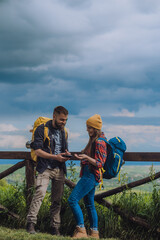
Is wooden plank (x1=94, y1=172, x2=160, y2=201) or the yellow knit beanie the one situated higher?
the yellow knit beanie

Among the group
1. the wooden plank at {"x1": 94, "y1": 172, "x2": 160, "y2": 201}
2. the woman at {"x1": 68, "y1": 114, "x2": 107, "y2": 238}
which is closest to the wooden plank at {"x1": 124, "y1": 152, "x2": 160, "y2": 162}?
the wooden plank at {"x1": 94, "y1": 172, "x2": 160, "y2": 201}

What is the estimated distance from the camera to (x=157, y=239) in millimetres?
6133

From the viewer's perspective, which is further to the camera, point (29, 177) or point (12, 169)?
point (12, 169)

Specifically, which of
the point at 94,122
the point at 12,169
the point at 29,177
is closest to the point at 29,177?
the point at 29,177

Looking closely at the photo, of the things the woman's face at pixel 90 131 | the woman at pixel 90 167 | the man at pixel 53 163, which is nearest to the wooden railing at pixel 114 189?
the man at pixel 53 163

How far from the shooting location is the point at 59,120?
5.73 metres

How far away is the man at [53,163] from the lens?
5.65m

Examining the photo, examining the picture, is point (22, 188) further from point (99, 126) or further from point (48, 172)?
point (99, 126)

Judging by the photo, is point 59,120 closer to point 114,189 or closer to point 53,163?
point 53,163

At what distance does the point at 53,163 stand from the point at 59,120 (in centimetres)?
79

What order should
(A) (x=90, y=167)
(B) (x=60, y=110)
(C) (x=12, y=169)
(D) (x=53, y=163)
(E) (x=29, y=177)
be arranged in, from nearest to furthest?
1. (A) (x=90, y=167)
2. (B) (x=60, y=110)
3. (D) (x=53, y=163)
4. (E) (x=29, y=177)
5. (C) (x=12, y=169)

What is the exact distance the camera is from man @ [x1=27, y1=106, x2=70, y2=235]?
222 inches

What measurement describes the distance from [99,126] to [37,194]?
1642mm

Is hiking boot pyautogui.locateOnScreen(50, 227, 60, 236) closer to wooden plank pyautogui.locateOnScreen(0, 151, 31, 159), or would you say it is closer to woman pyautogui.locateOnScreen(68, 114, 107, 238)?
woman pyautogui.locateOnScreen(68, 114, 107, 238)
